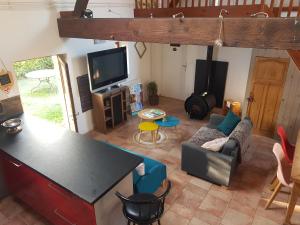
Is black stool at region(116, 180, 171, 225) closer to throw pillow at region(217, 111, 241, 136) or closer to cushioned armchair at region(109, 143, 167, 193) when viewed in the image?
cushioned armchair at region(109, 143, 167, 193)

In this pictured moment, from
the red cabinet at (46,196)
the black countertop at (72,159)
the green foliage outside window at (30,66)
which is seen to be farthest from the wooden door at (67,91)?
the green foliage outside window at (30,66)

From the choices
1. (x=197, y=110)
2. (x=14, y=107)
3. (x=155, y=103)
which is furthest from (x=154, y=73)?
(x=14, y=107)

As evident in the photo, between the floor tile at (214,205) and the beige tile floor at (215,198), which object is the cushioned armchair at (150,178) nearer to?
the beige tile floor at (215,198)

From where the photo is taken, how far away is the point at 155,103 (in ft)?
23.5

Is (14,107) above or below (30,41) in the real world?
below

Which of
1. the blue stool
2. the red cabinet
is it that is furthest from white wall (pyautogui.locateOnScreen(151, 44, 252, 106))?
the red cabinet

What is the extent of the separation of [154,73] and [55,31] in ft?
12.6

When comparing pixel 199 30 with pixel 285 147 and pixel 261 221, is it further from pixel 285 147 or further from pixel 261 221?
pixel 261 221

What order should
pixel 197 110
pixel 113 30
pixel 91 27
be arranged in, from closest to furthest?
pixel 113 30 → pixel 91 27 → pixel 197 110

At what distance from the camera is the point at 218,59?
6203mm

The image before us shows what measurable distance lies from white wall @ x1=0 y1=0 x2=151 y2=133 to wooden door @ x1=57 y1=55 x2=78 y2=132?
4.1 inches

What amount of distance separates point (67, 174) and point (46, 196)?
537 mm

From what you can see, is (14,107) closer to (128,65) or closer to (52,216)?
(52,216)

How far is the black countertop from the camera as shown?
2240 millimetres
